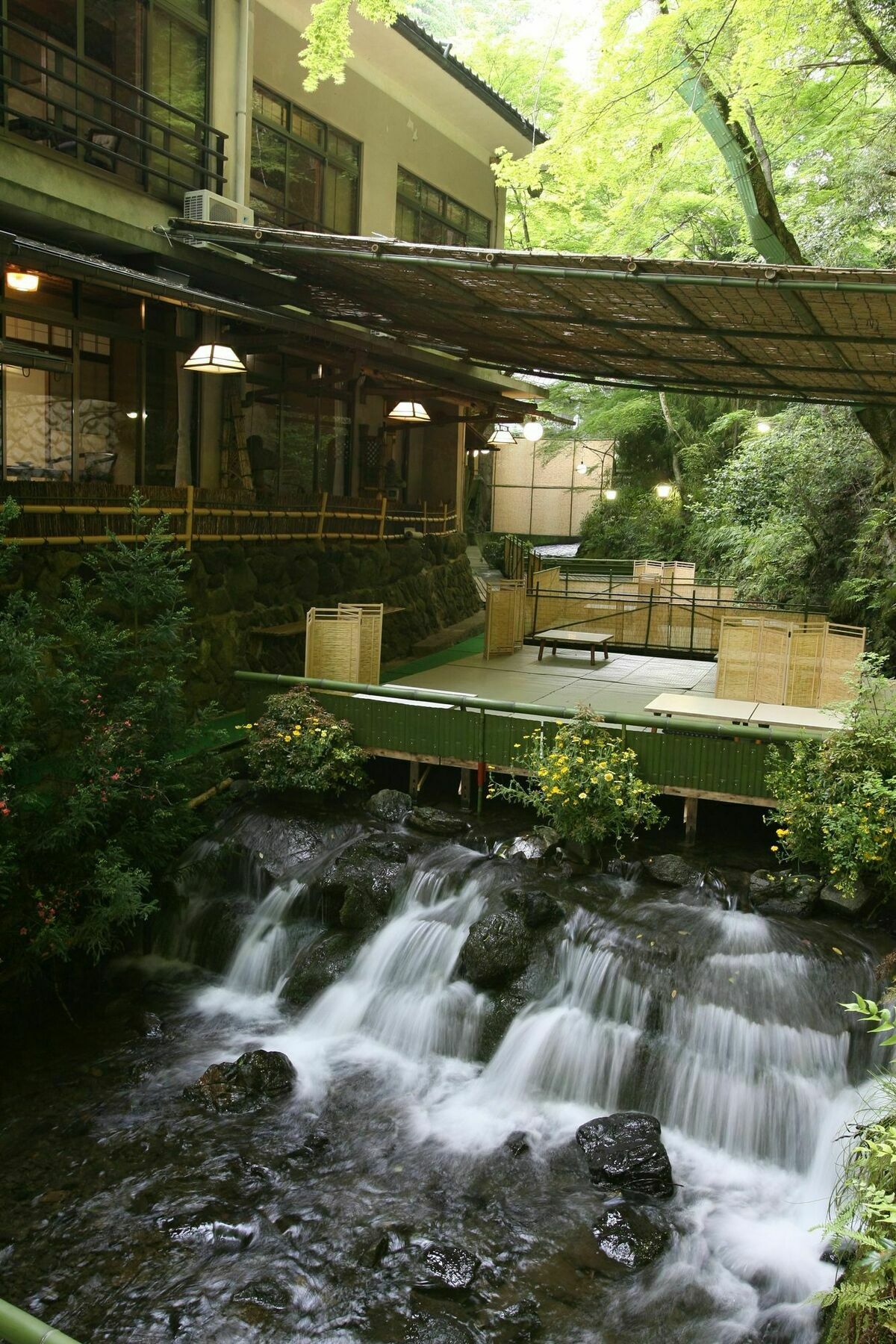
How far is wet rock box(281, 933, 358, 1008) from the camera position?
10.5 metres

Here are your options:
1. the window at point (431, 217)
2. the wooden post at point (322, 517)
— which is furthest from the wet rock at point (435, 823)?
the window at point (431, 217)

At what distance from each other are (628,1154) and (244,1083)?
344 centimetres

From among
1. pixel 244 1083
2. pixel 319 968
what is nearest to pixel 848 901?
pixel 319 968

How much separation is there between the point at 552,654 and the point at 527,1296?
47.3ft

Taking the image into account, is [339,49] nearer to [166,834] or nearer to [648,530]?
[166,834]

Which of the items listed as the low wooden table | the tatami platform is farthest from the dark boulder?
the low wooden table

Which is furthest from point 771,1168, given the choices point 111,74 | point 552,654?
point 111,74

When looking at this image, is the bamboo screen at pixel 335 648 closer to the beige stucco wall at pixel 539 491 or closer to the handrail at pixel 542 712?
the handrail at pixel 542 712

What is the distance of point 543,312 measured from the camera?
1134cm

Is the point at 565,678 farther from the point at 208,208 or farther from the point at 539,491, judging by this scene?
the point at 539,491

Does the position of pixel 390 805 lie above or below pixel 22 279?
below

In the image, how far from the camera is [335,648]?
1420 centimetres

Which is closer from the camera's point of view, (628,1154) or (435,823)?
(628,1154)

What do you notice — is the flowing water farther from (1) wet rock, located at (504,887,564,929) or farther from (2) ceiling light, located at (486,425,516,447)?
(2) ceiling light, located at (486,425,516,447)
